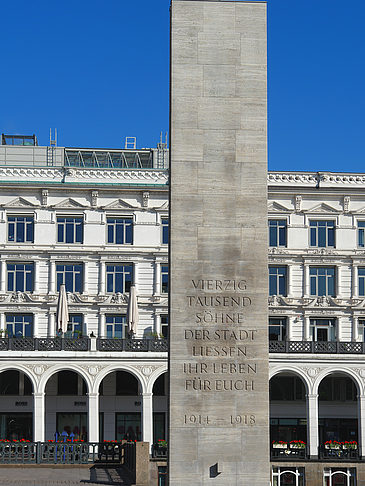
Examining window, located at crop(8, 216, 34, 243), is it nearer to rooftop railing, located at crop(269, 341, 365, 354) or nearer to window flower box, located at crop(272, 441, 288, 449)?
rooftop railing, located at crop(269, 341, 365, 354)

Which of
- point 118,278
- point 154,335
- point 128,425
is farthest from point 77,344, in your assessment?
point 128,425

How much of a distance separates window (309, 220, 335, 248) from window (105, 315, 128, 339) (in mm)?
14456

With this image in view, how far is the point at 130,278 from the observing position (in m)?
71.2

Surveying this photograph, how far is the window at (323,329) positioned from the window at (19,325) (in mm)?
19448

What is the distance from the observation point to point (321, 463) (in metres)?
61.9

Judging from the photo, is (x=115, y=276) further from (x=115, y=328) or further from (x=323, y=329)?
(x=323, y=329)

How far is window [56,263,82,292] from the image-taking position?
232ft

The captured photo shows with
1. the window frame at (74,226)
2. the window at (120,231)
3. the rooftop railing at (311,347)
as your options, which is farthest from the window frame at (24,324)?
the rooftop railing at (311,347)

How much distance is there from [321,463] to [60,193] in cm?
2555

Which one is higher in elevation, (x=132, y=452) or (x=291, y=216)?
(x=291, y=216)

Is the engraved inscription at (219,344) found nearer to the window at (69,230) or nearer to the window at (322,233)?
the window at (69,230)

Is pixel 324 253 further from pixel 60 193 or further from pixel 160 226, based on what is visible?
pixel 60 193

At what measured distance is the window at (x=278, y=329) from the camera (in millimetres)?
71625

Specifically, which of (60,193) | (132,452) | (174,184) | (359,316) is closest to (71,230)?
(60,193)
